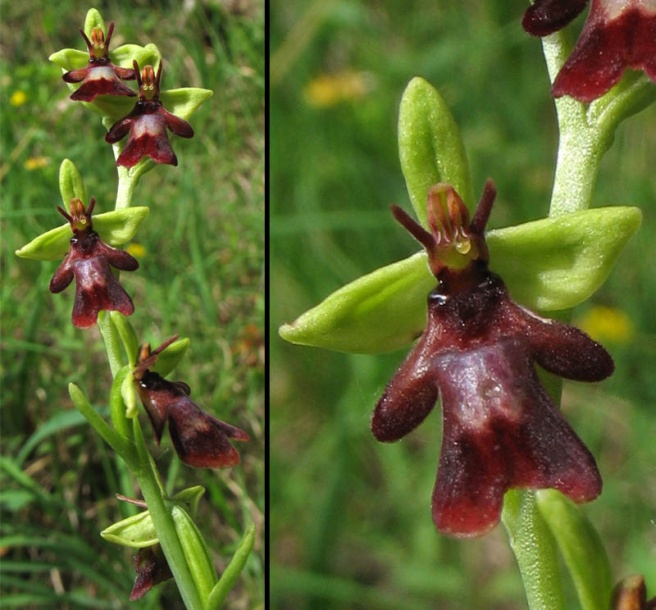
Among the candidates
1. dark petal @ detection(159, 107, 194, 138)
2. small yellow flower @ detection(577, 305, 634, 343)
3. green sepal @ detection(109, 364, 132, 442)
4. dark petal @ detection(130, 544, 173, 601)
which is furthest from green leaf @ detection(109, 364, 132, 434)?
small yellow flower @ detection(577, 305, 634, 343)

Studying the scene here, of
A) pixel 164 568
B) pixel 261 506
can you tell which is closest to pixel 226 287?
pixel 261 506

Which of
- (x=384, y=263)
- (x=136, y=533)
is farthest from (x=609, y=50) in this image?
(x=384, y=263)

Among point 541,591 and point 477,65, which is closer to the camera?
point 541,591

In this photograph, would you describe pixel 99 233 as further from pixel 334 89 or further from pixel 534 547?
pixel 334 89

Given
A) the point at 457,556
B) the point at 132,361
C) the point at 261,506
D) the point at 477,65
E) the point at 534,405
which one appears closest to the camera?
the point at 534,405

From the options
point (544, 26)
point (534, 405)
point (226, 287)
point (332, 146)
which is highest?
point (332, 146)

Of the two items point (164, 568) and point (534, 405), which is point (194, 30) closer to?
point (164, 568)
